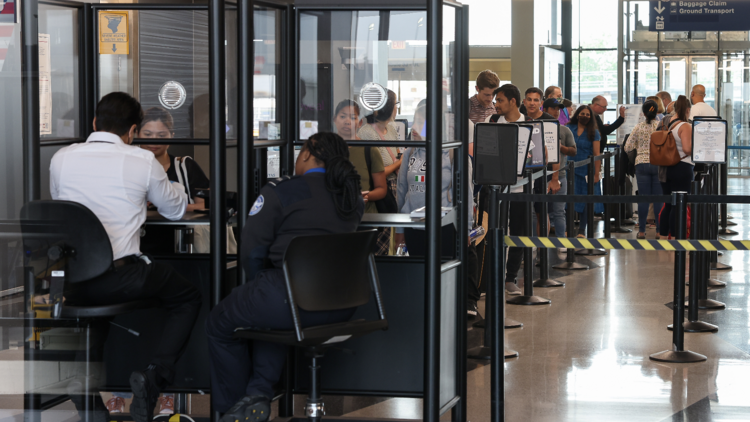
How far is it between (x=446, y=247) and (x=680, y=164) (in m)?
4.83

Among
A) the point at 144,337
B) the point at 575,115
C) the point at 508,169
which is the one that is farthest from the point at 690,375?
the point at 575,115

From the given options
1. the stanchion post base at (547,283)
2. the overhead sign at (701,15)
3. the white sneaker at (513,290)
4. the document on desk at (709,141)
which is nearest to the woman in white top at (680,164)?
the document on desk at (709,141)

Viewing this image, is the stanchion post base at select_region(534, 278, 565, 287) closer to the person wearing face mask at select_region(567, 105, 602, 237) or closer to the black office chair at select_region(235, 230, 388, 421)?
the person wearing face mask at select_region(567, 105, 602, 237)

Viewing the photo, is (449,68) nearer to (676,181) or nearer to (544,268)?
(544,268)

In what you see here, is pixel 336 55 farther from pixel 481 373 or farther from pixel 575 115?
pixel 575 115

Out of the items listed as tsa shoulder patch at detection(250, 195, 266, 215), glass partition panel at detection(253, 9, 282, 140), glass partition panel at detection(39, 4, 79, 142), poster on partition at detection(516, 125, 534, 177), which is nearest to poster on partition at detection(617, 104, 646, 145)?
poster on partition at detection(516, 125, 534, 177)

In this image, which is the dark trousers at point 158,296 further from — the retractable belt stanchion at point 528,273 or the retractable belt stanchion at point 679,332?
the retractable belt stanchion at point 528,273

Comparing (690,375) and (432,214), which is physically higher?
(432,214)

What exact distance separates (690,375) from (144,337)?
272 cm

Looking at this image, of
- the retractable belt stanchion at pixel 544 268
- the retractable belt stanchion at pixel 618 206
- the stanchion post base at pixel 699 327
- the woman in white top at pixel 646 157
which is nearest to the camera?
the stanchion post base at pixel 699 327

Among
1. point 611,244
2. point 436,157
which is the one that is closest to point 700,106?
point 611,244

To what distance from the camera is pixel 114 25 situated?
3.54 meters

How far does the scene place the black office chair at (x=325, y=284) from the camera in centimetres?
268

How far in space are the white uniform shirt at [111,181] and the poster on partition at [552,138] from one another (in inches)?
166
